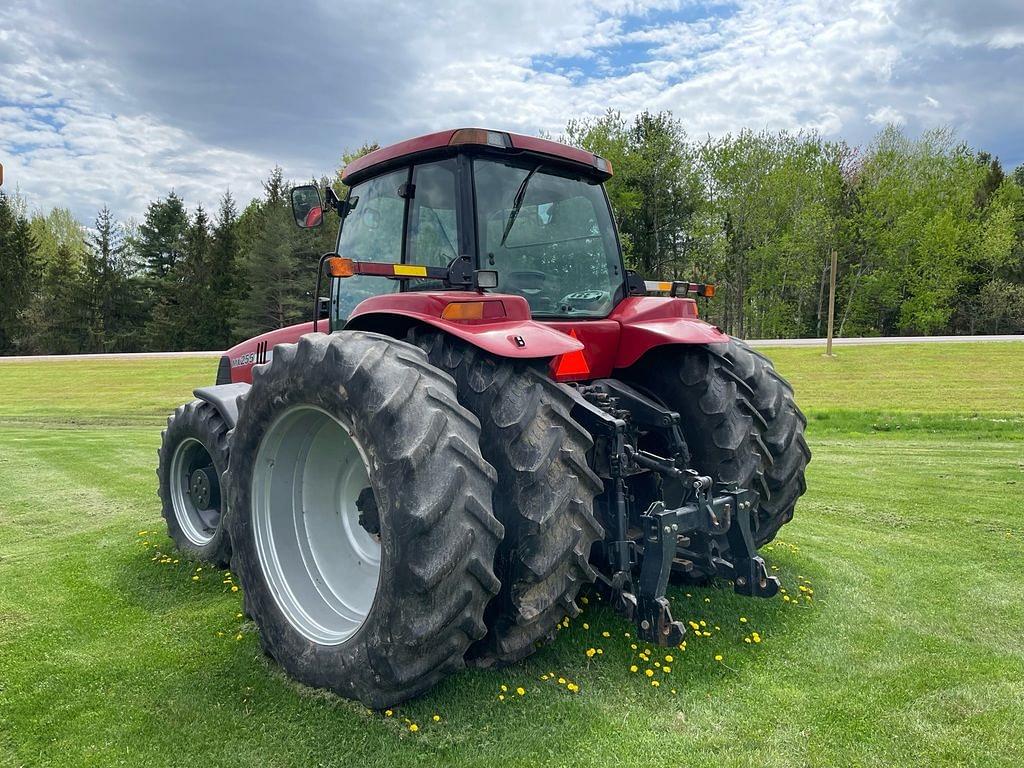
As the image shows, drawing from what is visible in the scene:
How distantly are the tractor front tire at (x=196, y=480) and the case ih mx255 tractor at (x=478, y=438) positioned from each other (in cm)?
3

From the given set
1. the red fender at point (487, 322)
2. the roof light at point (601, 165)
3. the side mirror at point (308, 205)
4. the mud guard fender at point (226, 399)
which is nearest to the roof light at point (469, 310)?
the red fender at point (487, 322)

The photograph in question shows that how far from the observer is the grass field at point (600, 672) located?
2396 millimetres

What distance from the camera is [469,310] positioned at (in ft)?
9.25

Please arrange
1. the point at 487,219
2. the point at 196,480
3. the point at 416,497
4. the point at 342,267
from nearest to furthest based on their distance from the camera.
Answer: the point at 416,497, the point at 342,267, the point at 487,219, the point at 196,480

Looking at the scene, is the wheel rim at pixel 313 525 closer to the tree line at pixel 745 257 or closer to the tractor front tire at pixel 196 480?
the tractor front tire at pixel 196 480

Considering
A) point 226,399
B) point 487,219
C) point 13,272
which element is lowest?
point 226,399

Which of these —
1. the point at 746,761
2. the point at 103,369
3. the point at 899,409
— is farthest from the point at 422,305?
the point at 103,369

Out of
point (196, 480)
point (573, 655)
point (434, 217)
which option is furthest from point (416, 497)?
point (196, 480)

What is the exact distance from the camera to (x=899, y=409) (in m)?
12.7

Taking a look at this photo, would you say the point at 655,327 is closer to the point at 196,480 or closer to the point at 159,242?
the point at 196,480

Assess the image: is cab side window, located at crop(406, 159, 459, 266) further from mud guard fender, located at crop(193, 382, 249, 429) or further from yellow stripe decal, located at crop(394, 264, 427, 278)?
mud guard fender, located at crop(193, 382, 249, 429)

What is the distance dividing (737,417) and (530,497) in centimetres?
147

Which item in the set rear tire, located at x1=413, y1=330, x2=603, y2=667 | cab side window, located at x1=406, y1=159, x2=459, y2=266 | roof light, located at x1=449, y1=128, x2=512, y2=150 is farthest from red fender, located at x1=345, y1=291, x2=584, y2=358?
roof light, located at x1=449, y1=128, x2=512, y2=150

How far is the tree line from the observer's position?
38062mm
